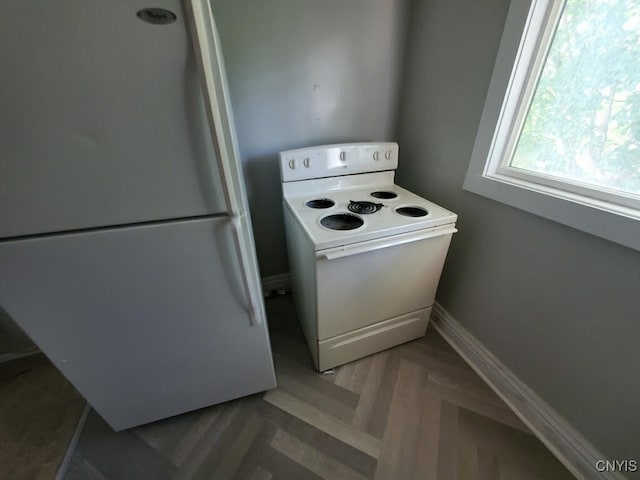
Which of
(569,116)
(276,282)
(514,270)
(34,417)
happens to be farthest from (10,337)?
(569,116)

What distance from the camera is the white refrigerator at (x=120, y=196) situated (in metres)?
0.52

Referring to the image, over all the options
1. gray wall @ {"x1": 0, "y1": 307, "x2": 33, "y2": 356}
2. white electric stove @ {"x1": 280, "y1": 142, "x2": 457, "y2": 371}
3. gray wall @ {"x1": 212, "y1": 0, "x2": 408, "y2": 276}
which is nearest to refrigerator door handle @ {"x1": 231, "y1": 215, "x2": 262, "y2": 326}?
white electric stove @ {"x1": 280, "y1": 142, "x2": 457, "y2": 371}

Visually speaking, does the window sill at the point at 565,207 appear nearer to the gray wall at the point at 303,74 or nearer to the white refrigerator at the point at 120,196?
the gray wall at the point at 303,74

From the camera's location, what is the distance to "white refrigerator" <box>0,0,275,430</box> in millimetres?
521

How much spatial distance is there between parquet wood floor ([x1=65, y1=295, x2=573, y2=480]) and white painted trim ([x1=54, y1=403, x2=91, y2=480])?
0.06ft

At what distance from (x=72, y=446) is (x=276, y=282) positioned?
1244 millimetres

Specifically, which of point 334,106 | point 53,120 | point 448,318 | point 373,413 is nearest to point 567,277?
point 448,318

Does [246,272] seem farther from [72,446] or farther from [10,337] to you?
[10,337]

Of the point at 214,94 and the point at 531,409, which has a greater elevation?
the point at 214,94

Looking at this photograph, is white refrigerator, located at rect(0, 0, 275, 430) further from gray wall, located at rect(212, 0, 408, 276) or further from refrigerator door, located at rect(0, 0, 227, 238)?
gray wall, located at rect(212, 0, 408, 276)

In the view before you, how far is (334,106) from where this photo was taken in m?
1.52

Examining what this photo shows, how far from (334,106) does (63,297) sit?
1.50m

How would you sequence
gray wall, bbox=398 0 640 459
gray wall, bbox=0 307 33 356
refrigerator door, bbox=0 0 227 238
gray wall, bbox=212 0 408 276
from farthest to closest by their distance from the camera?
1. gray wall, bbox=0 307 33 356
2. gray wall, bbox=212 0 408 276
3. gray wall, bbox=398 0 640 459
4. refrigerator door, bbox=0 0 227 238

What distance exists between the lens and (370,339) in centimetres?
136
